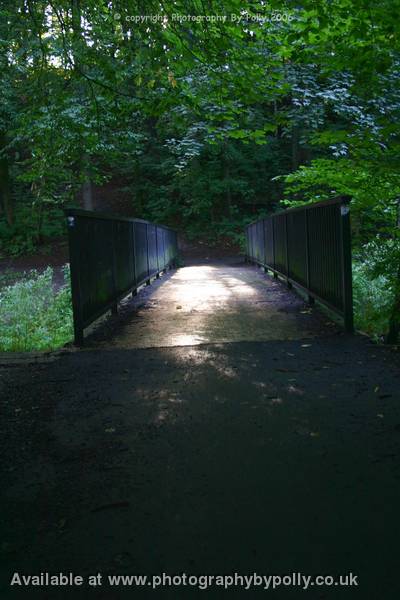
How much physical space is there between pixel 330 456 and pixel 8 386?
10.3ft

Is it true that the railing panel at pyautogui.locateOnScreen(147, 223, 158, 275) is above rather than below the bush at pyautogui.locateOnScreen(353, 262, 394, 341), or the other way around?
above

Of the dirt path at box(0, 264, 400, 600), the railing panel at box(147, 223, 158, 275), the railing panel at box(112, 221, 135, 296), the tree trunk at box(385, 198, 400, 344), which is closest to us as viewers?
the dirt path at box(0, 264, 400, 600)

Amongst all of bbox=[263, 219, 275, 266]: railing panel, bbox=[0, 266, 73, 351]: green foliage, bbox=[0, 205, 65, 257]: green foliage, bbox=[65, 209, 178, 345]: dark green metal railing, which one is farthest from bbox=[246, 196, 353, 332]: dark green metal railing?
bbox=[0, 205, 65, 257]: green foliage

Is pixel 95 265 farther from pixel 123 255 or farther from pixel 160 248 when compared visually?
pixel 160 248

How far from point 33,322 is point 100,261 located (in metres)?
2.96

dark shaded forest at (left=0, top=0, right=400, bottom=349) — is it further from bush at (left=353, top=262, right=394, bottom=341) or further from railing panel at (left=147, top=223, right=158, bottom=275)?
railing panel at (left=147, top=223, right=158, bottom=275)

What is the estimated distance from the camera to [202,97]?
9.67 meters

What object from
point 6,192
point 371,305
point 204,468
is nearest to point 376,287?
point 371,305

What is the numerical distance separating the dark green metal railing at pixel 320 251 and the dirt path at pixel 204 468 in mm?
1087

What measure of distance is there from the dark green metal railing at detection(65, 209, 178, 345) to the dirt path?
3.65 ft

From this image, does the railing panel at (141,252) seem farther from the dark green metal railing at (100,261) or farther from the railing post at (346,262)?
the railing post at (346,262)

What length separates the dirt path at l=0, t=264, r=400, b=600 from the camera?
230 centimetres

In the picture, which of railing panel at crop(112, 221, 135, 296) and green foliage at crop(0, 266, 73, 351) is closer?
green foliage at crop(0, 266, 73, 351)

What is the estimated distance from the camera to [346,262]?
672 cm
